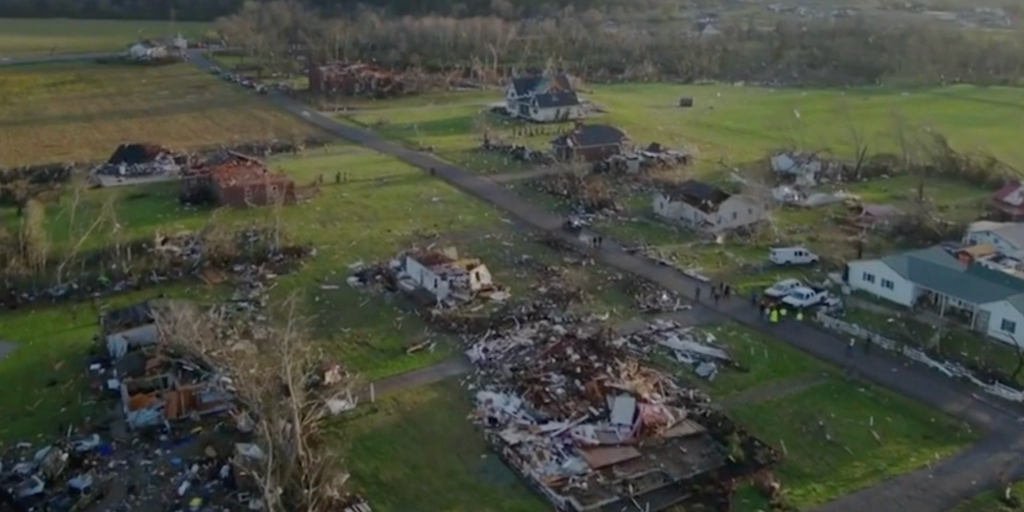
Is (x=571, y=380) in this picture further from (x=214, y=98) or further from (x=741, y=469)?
(x=214, y=98)

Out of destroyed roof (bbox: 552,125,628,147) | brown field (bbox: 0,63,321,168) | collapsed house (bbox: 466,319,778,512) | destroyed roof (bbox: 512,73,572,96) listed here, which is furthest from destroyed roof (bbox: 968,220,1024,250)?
brown field (bbox: 0,63,321,168)

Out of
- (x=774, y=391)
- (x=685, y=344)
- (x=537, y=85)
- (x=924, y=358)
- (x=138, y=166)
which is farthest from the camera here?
(x=537, y=85)

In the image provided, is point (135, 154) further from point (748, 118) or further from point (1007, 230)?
point (1007, 230)

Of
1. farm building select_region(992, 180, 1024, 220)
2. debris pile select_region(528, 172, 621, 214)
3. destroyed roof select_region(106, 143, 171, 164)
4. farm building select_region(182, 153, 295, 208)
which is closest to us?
farm building select_region(992, 180, 1024, 220)

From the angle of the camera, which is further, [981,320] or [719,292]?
[719,292]

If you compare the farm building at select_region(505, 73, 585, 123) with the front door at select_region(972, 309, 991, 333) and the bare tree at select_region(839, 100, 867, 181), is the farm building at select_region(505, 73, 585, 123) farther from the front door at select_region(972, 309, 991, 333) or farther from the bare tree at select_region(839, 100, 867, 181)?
the front door at select_region(972, 309, 991, 333)

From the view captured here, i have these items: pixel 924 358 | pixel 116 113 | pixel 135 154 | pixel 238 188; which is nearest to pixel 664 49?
pixel 116 113
